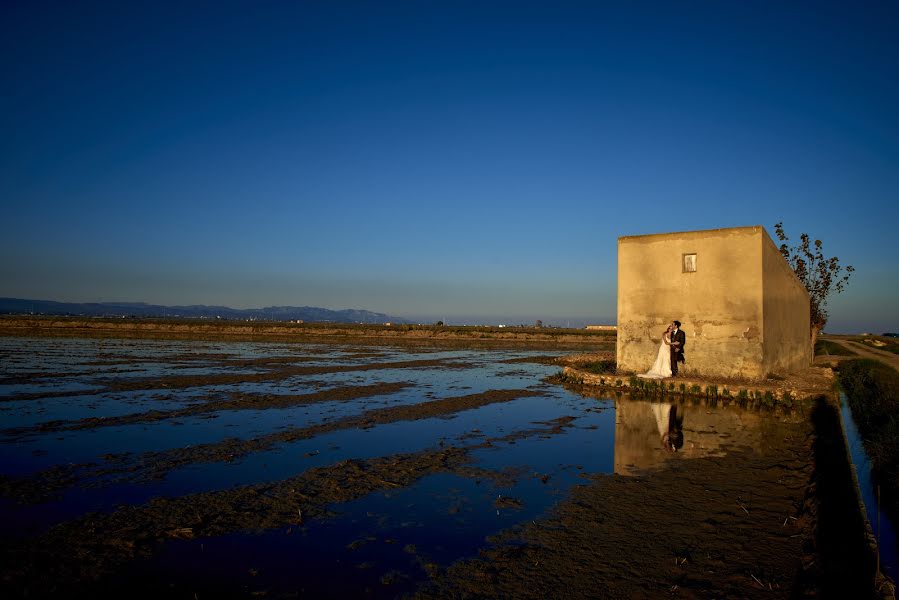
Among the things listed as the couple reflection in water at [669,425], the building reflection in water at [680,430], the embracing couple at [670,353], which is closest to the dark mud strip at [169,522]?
the building reflection in water at [680,430]

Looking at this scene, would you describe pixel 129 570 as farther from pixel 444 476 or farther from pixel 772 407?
pixel 772 407

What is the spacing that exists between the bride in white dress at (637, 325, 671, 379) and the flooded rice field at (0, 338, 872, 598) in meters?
3.73

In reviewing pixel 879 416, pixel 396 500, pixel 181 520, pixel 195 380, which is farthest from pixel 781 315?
pixel 195 380

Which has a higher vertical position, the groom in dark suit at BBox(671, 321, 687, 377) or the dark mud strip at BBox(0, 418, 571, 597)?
the groom in dark suit at BBox(671, 321, 687, 377)

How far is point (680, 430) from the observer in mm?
10750

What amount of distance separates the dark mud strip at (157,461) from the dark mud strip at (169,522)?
1338 millimetres

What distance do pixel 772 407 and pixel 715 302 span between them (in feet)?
12.3

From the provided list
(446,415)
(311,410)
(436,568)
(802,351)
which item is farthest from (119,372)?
(802,351)

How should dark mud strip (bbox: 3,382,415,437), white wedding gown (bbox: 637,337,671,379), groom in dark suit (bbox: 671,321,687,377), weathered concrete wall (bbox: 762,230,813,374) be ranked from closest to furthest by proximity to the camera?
dark mud strip (bbox: 3,382,415,437) → weathered concrete wall (bbox: 762,230,813,374) → groom in dark suit (bbox: 671,321,687,377) → white wedding gown (bbox: 637,337,671,379)

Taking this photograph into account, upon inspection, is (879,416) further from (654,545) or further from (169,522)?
(169,522)

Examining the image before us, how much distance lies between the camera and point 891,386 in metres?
16.4

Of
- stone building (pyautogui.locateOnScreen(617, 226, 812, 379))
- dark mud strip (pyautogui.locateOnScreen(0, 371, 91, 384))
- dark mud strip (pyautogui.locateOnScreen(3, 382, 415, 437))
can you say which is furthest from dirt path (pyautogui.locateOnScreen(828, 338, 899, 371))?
dark mud strip (pyautogui.locateOnScreen(0, 371, 91, 384))

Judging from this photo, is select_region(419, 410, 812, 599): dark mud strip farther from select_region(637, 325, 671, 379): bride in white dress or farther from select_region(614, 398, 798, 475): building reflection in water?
select_region(637, 325, 671, 379): bride in white dress

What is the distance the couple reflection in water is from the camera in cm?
946
